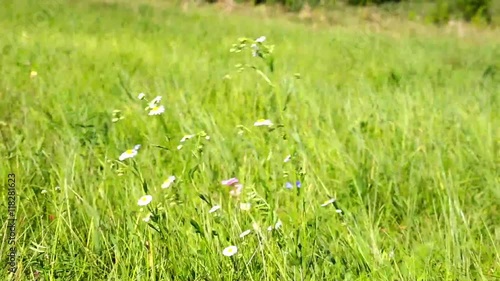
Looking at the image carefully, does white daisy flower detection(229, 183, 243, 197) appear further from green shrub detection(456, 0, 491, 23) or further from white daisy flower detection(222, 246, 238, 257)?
green shrub detection(456, 0, 491, 23)

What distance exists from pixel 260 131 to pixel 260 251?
126cm

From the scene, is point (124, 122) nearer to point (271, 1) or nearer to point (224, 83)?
point (224, 83)

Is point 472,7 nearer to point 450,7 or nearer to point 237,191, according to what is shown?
point 450,7

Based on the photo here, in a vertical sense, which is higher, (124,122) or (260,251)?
(260,251)

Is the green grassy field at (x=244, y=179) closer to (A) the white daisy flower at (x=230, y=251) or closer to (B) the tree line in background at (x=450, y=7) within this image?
(A) the white daisy flower at (x=230, y=251)

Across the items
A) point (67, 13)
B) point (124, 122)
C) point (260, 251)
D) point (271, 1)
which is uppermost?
point (260, 251)

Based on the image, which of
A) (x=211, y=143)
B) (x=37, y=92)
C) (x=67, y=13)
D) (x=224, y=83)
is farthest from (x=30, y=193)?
(x=67, y=13)

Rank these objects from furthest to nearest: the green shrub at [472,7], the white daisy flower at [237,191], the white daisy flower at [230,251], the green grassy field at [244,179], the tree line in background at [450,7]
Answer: the green shrub at [472,7], the tree line in background at [450,7], the white daisy flower at [237,191], the green grassy field at [244,179], the white daisy flower at [230,251]

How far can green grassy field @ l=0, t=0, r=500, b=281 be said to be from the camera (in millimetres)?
1483

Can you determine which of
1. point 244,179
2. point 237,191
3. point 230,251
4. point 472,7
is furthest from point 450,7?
point 230,251

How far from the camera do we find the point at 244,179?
214 centimetres

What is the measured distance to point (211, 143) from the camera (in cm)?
247

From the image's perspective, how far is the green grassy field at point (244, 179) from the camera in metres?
1.48

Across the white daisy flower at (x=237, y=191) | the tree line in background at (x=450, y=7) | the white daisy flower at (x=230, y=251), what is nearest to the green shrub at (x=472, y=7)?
the tree line in background at (x=450, y=7)
